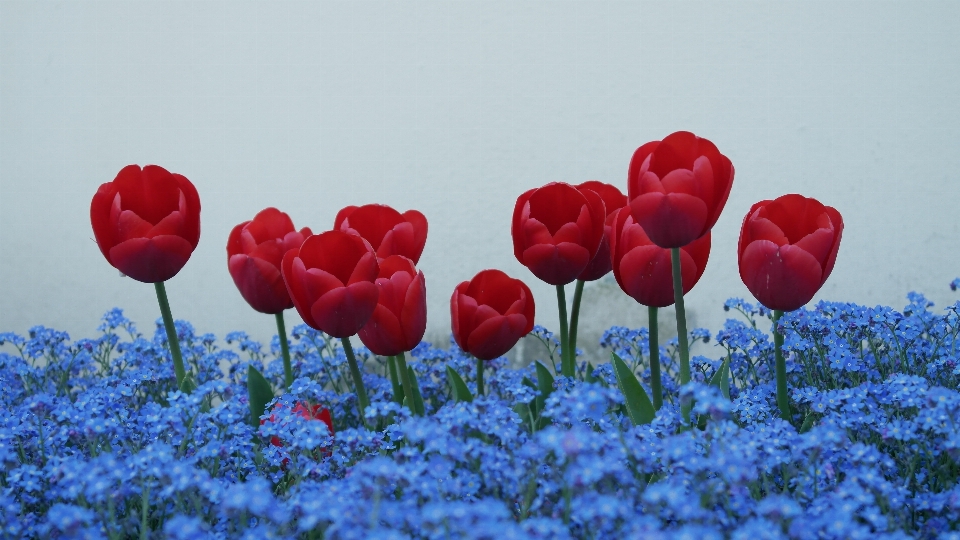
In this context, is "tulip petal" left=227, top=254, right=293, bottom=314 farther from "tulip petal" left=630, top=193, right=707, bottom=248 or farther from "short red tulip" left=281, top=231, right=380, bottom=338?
"tulip petal" left=630, top=193, right=707, bottom=248

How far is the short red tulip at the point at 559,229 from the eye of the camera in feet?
3.51

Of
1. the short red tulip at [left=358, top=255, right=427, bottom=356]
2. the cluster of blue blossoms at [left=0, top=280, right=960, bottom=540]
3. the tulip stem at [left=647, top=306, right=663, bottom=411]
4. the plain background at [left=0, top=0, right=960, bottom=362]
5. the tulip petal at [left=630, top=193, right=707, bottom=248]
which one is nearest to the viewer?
the cluster of blue blossoms at [left=0, top=280, right=960, bottom=540]

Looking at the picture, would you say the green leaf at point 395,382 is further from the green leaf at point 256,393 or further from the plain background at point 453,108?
the plain background at point 453,108

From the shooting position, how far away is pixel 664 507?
0.83m

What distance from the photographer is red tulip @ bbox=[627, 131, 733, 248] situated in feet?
3.06

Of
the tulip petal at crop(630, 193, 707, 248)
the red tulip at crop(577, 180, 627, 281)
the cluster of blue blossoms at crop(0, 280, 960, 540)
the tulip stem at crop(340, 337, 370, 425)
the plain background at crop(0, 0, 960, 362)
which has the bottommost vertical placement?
the cluster of blue blossoms at crop(0, 280, 960, 540)

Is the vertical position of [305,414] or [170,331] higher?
[170,331]

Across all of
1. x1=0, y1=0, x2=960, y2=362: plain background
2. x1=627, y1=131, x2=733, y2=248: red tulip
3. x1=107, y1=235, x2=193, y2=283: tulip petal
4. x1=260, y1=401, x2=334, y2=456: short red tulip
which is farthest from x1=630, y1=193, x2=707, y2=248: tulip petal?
x1=0, y1=0, x2=960, y2=362: plain background

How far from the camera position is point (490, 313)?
110cm

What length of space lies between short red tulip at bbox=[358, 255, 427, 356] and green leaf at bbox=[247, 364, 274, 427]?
0.24 metres

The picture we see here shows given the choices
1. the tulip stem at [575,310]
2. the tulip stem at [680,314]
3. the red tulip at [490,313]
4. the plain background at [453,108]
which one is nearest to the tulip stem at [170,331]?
the red tulip at [490,313]

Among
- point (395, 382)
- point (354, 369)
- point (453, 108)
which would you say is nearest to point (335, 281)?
point (354, 369)

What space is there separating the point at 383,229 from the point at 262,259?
168 mm

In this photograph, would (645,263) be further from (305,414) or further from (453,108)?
(453,108)
